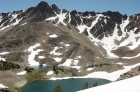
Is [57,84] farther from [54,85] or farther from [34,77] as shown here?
[34,77]

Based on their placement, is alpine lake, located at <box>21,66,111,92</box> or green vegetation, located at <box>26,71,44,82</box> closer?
alpine lake, located at <box>21,66,111,92</box>

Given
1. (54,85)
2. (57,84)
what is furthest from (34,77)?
(54,85)

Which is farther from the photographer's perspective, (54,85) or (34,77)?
(34,77)

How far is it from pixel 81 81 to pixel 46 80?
23544mm

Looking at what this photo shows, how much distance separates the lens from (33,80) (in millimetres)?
131000

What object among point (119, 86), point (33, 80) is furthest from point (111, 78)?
point (119, 86)

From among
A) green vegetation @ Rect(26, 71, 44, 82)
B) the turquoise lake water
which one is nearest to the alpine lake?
the turquoise lake water

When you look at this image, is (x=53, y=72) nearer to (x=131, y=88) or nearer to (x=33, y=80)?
(x=33, y=80)

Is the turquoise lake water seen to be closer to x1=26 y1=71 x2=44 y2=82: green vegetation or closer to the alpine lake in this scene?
the alpine lake

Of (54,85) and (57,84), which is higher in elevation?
(57,84)

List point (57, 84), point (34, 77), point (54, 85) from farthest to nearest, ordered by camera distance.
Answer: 1. point (34, 77)
2. point (57, 84)
3. point (54, 85)

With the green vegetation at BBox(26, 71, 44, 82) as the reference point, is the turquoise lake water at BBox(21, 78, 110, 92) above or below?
below

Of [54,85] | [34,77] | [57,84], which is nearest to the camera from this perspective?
[54,85]

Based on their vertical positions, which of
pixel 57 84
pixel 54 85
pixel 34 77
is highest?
pixel 34 77
